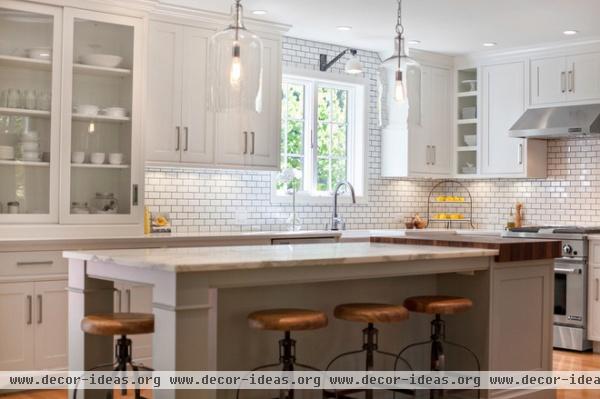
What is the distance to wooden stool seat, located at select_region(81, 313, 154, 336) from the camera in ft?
11.4

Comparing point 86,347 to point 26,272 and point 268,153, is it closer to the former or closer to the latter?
point 26,272

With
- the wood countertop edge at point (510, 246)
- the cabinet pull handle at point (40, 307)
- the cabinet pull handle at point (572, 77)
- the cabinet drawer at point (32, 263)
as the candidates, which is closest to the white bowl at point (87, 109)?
the cabinet drawer at point (32, 263)

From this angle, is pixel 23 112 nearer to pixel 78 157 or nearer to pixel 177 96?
pixel 78 157

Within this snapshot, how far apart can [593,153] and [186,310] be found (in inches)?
211

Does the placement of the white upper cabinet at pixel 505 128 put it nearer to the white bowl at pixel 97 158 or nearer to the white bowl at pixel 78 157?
the white bowl at pixel 97 158

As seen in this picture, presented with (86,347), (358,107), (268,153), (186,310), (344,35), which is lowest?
(86,347)

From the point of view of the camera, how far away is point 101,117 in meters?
5.68

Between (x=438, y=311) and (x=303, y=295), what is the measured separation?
0.72 m

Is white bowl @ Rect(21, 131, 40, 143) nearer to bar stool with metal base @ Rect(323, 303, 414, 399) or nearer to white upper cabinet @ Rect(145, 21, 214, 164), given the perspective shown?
white upper cabinet @ Rect(145, 21, 214, 164)

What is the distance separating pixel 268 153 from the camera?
6652 mm

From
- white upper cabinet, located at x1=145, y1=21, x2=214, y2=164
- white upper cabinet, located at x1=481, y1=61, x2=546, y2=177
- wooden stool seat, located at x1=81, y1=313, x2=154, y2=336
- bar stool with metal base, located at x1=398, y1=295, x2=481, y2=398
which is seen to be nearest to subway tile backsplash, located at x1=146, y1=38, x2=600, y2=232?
→ white upper cabinet, located at x1=481, y1=61, x2=546, y2=177

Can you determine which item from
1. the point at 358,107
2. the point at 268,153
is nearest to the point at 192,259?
the point at 268,153

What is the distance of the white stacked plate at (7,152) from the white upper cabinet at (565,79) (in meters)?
4.69

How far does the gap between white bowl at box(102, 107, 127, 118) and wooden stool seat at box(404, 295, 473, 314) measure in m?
2.57
